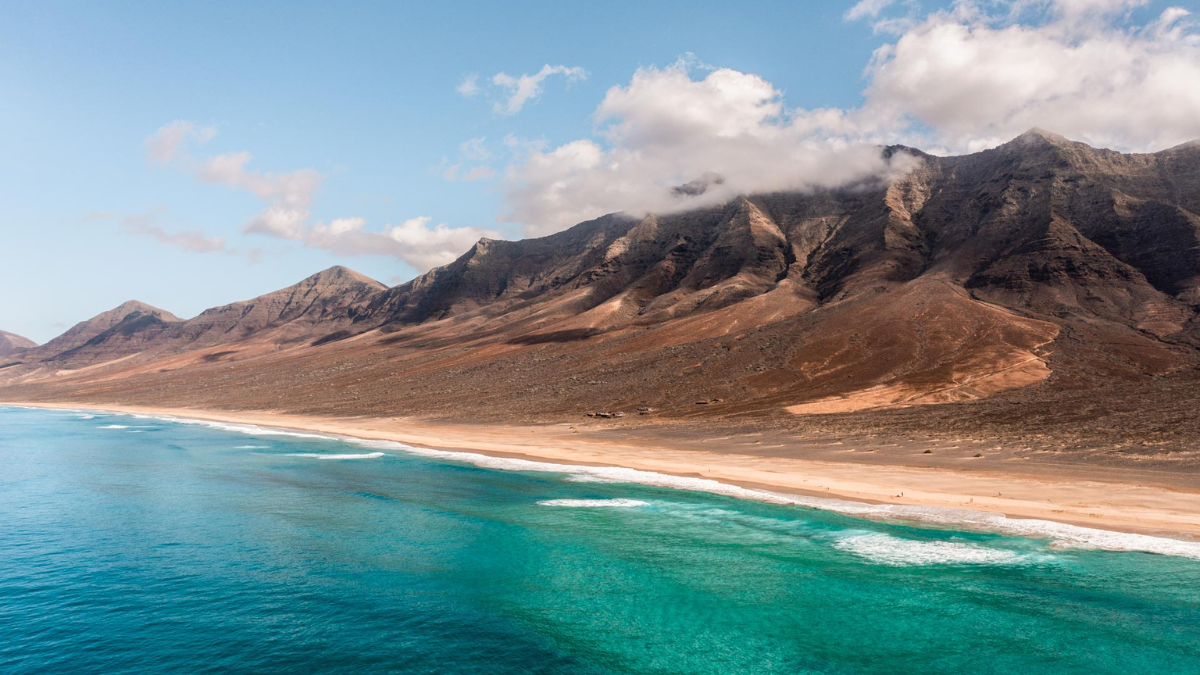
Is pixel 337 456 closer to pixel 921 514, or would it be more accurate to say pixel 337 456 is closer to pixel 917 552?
pixel 921 514

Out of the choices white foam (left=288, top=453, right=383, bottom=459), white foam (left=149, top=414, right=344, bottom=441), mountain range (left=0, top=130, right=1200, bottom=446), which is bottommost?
white foam (left=149, top=414, right=344, bottom=441)

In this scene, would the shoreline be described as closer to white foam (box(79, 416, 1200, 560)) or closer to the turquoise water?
white foam (box(79, 416, 1200, 560))

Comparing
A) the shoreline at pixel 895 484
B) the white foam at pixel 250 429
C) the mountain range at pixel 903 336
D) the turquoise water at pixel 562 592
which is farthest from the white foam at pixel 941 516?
the white foam at pixel 250 429

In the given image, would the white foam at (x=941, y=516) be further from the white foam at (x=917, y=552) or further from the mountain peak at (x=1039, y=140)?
the mountain peak at (x=1039, y=140)

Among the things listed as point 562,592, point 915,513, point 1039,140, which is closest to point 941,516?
point 915,513

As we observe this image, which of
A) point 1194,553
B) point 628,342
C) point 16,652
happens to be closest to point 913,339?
point 628,342

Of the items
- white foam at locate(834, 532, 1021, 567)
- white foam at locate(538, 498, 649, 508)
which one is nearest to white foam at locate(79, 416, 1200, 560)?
white foam at locate(834, 532, 1021, 567)

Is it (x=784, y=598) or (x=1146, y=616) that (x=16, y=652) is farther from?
(x=1146, y=616)
